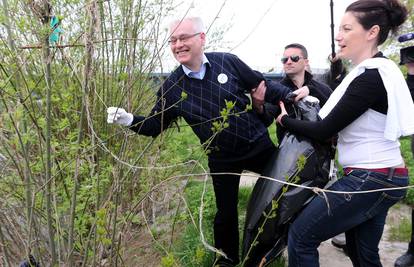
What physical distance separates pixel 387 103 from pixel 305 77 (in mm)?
1633

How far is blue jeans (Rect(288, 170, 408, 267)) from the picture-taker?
1955 millimetres

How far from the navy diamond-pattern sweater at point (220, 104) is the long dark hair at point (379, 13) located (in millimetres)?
754

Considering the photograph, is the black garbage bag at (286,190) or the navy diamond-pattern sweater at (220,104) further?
the navy diamond-pattern sweater at (220,104)

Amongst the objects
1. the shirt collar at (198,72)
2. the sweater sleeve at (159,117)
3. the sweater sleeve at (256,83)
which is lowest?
the sweater sleeve at (159,117)

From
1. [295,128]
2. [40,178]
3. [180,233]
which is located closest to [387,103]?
[295,128]

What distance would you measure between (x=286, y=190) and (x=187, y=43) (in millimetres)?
1099

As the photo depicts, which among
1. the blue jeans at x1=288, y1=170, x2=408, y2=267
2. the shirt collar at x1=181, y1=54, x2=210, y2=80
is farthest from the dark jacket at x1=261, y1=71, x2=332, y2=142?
the blue jeans at x1=288, y1=170, x2=408, y2=267

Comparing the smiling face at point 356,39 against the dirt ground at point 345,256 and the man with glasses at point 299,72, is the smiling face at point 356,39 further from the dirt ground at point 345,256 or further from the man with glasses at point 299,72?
the dirt ground at point 345,256

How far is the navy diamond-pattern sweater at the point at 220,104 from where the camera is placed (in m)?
2.57

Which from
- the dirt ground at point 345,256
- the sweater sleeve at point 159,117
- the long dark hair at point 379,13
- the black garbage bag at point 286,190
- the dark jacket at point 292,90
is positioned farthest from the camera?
the dirt ground at point 345,256

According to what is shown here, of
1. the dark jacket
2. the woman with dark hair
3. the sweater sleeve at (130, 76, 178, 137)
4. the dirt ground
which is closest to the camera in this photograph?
the woman with dark hair

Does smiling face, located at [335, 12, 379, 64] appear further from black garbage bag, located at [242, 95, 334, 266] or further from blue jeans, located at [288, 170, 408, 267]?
blue jeans, located at [288, 170, 408, 267]

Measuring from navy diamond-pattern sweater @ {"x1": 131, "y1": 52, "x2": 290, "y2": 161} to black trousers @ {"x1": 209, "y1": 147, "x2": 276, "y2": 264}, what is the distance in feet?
0.24

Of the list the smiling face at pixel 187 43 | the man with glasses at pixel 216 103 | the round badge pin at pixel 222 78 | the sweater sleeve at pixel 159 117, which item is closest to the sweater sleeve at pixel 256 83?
the man with glasses at pixel 216 103
